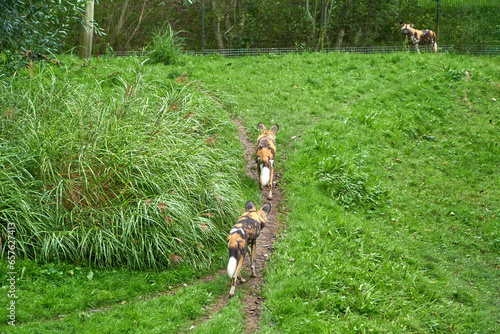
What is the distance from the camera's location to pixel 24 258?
15.7 feet

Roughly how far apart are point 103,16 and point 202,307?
1228cm

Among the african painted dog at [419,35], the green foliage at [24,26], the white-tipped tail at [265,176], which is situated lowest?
the white-tipped tail at [265,176]

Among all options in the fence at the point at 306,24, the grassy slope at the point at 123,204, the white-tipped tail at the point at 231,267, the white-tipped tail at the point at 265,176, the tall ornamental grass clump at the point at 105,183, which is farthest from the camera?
the fence at the point at 306,24

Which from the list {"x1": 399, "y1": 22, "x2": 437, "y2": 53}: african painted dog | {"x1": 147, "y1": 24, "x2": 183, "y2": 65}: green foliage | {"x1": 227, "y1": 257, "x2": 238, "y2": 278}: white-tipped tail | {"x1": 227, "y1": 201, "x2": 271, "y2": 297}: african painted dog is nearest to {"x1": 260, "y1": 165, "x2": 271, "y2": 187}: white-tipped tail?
{"x1": 227, "y1": 201, "x2": 271, "y2": 297}: african painted dog

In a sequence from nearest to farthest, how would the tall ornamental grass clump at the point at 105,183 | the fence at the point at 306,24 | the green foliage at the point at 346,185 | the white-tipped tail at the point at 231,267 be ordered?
the white-tipped tail at the point at 231,267
the tall ornamental grass clump at the point at 105,183
the green foliage at the point at 346,185
the fence at the point at 306,24

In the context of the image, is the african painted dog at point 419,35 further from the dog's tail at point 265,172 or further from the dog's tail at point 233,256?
the dog's tail at point 233,256

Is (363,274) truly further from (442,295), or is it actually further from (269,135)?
(269,135)

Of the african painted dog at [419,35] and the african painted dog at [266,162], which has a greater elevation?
the african painted dog at [419,35]

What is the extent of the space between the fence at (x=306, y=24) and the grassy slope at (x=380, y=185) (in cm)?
148

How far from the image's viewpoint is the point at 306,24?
49.8 feet

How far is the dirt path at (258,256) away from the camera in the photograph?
4641mm

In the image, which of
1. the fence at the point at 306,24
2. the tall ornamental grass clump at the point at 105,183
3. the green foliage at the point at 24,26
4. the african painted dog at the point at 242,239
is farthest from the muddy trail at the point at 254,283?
the fence at the point at 306,24

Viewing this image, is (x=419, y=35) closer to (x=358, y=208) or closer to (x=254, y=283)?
(x=358, y=208)

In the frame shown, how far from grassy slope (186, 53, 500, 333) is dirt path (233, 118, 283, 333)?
0.46 feet
